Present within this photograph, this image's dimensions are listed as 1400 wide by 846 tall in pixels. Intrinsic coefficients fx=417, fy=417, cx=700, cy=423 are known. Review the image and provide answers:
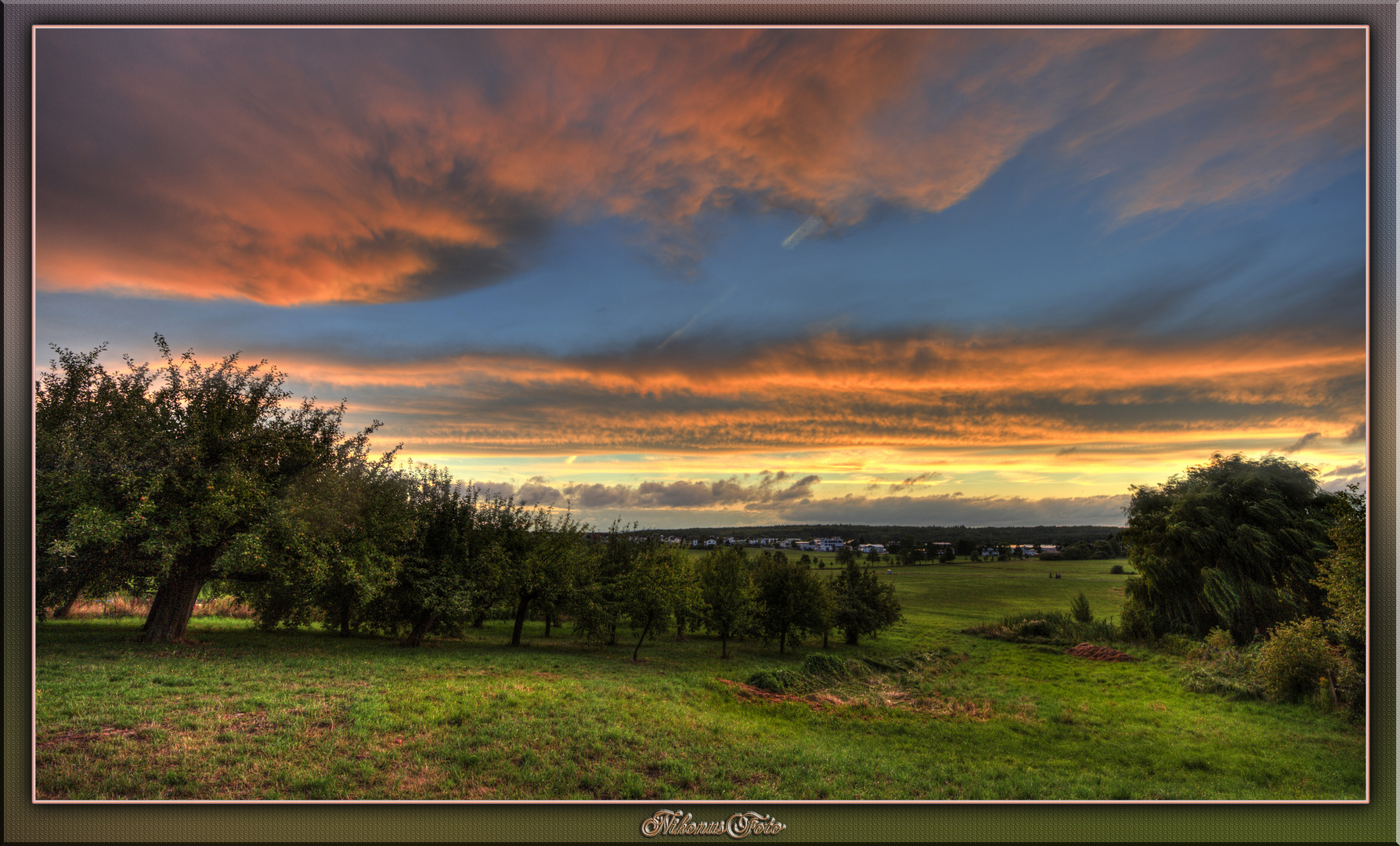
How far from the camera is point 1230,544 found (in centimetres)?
1286

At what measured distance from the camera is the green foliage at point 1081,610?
19547mm

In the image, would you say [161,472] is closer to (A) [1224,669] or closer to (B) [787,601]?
(B) [787,601]

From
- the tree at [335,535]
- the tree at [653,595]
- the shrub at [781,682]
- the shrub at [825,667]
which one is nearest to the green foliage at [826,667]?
the shrub at [825,667]

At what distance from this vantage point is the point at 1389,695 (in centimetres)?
607

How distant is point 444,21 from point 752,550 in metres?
23.4

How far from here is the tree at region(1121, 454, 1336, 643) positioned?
11297 millimetres

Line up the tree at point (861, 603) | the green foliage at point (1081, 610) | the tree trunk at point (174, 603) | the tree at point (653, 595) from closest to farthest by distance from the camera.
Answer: the tree trunk at point (174, 603), the tree at point (653, 595), the green foliage at point (1081, 610), the tree at point (861, 603)

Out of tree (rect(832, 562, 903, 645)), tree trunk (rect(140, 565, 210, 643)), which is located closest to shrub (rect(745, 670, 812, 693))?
tree (rect(832, 562, 903, 645))

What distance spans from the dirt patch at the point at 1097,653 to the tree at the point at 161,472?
2586 centimetres

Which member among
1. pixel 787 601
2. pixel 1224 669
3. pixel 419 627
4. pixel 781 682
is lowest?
pixel 787 601

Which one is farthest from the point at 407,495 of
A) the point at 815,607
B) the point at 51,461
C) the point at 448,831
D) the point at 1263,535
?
the point at 1263,535

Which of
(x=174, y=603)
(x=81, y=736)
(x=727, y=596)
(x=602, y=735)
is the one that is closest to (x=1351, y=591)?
(x=602, y=735)

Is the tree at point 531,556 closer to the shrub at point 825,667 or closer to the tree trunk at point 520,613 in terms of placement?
the tree trunk at point 520,613

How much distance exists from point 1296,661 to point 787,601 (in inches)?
661
